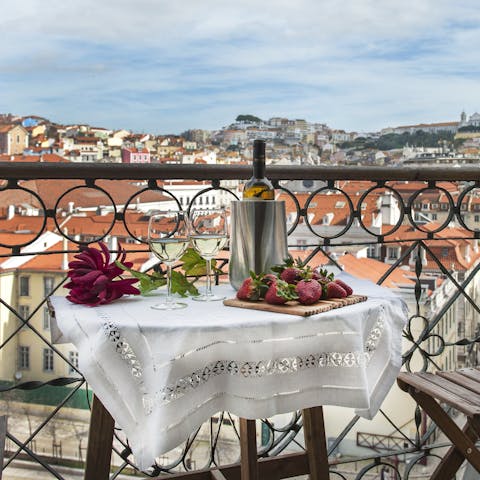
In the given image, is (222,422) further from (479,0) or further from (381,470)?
(479,0)

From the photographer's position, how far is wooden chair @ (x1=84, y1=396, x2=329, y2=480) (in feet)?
4.35

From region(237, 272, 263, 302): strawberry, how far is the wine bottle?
0.23 m

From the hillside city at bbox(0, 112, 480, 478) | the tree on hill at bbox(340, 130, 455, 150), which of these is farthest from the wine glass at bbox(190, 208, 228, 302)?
the tree on hill at bbox(340, 130, 455, 150)

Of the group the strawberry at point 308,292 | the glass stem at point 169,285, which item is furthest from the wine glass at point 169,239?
the strawberry at point 308,292

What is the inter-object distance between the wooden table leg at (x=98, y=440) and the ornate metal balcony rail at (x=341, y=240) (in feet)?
1.48

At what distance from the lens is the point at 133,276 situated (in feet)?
4.59

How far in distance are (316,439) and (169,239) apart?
57 cm

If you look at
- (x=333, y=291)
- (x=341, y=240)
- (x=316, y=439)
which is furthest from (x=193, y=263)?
(x=341, y=240)

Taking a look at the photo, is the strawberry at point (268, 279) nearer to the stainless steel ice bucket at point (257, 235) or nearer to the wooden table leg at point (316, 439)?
the stainless steel ice bucket at point (257, 235)

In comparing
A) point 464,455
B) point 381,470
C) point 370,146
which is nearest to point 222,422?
point 381,470

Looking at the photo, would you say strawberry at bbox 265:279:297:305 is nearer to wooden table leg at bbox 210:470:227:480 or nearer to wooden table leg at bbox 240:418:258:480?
wooden table leg at bbox 240:418:258:480

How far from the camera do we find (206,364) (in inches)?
43.6

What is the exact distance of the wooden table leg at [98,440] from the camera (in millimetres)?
1377

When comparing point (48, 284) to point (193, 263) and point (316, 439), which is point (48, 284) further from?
point (316, 439)
